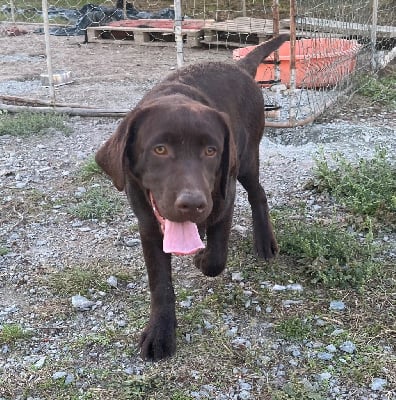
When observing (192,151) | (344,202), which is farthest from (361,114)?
(192,151)

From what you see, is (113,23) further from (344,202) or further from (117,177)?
(117,177)

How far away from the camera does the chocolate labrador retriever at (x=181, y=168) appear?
8.77 ft

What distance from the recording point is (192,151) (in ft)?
8.87

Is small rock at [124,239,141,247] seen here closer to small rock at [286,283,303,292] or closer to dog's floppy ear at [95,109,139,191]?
small rock at [286,283,303,292]

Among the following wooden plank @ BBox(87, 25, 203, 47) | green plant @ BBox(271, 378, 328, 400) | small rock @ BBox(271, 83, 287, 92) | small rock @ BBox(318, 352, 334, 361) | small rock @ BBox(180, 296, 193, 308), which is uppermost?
wooden plank @ BBox(87, 25, 203, 47)

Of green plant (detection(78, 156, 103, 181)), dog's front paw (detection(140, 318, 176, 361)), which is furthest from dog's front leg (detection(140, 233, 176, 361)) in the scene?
green plant (detection(78, 156, 103, 181))

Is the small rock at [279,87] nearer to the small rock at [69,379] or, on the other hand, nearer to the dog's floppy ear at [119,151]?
the dog's floppy ear at [119,151]

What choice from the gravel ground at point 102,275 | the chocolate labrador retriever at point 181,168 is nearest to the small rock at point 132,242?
the gravel ground at point 102,275

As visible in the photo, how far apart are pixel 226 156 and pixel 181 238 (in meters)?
0.47

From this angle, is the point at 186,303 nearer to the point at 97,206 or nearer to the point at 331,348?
the point at 331,348

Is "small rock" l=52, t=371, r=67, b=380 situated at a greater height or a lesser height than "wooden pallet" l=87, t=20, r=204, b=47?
lesser

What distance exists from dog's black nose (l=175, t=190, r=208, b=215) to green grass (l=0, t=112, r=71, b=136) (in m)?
4.05

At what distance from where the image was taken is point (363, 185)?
176 inches

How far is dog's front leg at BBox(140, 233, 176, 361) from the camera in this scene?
3.05m
